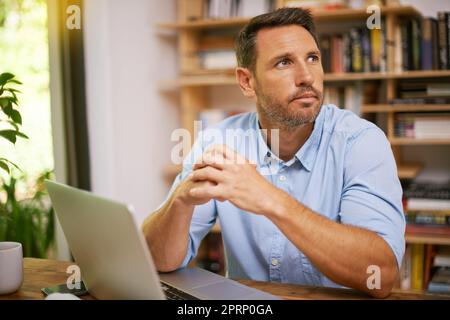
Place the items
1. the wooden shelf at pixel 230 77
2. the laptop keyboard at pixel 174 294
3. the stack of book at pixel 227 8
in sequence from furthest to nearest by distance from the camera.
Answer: the stack of book at pixel 227 8, the wooden shelf at pixel 230 77, the laptop keyboard at pixel 174 294

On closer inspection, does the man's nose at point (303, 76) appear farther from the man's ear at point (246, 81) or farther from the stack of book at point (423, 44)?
the stack of book at point (423, 44)

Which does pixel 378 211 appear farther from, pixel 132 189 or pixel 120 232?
pixel 132 189

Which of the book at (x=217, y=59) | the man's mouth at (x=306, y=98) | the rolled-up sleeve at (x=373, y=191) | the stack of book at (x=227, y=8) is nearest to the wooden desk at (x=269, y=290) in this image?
the rolled-up sleeve at (x=373, y=191)

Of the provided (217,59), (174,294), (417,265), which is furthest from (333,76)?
(174,294)

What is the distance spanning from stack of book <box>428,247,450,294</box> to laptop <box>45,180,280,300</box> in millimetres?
1579

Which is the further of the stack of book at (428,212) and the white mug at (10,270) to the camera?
the stack of book at (428,212)

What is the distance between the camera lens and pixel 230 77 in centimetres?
271

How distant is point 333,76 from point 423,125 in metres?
0.46

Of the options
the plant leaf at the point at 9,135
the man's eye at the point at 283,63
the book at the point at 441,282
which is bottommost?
the book at the point at 441,282

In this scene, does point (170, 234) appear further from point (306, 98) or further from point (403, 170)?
point (403, 170)

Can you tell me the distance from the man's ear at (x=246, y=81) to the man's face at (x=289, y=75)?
6 centimetres

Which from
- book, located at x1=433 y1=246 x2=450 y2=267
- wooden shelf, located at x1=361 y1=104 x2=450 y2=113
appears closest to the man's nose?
wooden shelf, located at x1=361 y1=104 x2=450 y2=113

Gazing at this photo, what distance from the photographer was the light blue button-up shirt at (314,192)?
1130mm
